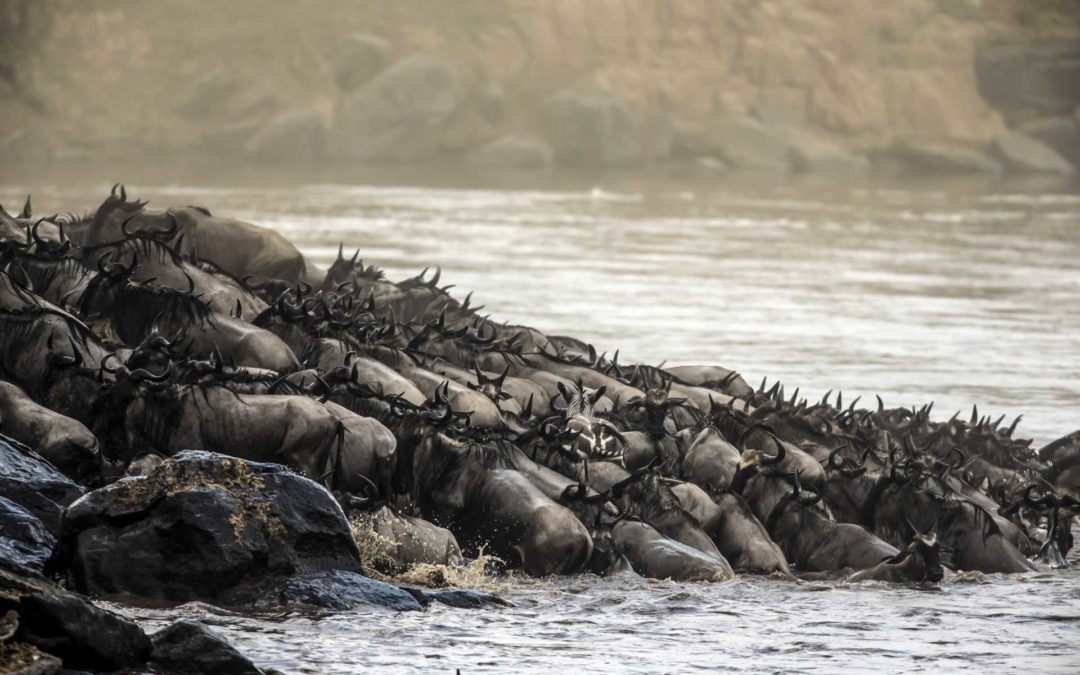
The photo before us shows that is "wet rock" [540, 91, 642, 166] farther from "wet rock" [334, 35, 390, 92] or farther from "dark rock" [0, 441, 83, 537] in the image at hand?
"dark rock" [0, 441, 83, 537]

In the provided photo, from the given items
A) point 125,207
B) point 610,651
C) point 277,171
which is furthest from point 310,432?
point 277,171

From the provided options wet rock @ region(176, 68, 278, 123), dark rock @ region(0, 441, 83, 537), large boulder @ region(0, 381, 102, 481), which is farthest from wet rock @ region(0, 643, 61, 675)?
wet rock @ region(176, 68, 278, 123)

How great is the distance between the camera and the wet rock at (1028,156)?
78812 mm

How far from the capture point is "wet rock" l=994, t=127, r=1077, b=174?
78812 mm

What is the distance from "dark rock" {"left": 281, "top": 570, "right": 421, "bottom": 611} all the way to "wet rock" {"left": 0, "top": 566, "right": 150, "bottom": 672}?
1656 millimetres

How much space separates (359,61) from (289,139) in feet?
24.9

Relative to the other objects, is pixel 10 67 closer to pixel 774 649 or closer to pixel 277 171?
pixel 277 171

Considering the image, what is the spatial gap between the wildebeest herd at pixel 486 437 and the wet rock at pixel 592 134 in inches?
2533

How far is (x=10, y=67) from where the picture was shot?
3406 inches

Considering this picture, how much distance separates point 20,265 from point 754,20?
79.6m

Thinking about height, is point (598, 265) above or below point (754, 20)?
below

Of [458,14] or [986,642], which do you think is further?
[458,14]

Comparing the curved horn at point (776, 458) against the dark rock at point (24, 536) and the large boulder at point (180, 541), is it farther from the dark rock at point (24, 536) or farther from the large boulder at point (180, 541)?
the dark rock at point (24, 536)

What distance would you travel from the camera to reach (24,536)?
9828 mm
